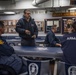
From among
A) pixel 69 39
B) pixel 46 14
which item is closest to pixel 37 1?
pixel 46 14

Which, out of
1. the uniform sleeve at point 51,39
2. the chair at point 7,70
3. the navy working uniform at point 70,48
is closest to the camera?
the chair at point 7,70

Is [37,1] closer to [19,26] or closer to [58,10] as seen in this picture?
[58,10]

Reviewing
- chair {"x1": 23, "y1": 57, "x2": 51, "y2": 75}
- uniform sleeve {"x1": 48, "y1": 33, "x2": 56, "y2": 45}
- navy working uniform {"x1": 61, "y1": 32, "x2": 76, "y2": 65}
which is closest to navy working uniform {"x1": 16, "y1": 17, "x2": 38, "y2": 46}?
uniform sleeve {"x1": 48, "y1": 33, "x2": 56, "y2": 45}

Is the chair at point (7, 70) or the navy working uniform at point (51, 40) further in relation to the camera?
the navy working uniform at point (51, 40)

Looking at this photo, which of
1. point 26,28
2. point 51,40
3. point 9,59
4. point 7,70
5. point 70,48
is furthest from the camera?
point 51,40

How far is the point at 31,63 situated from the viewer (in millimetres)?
2639

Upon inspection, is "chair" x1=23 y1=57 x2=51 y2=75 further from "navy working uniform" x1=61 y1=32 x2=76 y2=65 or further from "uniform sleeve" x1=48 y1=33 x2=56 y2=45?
"uniform sleeve" x1=48 y1=33 x2=56 y2=45

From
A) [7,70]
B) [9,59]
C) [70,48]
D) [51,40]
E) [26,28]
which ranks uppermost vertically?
[26,28]

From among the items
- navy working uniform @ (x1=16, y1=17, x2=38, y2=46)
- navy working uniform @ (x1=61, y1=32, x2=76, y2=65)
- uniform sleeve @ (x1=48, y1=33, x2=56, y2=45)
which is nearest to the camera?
navy working uniform @ (x1=61, y1=32, x2=76, y2=65)

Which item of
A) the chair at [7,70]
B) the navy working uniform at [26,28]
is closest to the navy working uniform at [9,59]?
the chair at [7,70]

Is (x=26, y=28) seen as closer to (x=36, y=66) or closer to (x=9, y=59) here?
(x=9, y=59)

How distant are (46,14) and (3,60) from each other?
7646 millimetres

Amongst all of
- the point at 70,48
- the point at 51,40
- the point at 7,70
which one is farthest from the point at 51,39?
the point at 7,70

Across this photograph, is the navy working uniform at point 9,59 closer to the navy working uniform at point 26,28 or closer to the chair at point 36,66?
the chair at point 36,66
